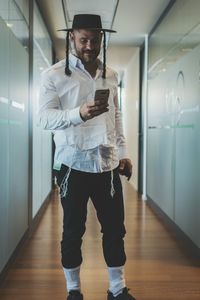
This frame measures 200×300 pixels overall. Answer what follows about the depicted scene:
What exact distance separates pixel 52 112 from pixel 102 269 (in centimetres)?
152

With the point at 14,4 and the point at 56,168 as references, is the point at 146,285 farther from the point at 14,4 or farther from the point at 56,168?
the point at 14,4

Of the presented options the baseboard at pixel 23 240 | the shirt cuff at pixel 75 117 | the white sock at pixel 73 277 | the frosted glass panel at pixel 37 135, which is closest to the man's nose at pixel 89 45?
the shirt cuff at pixel 75 117

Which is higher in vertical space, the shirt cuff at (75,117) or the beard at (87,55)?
the beard at (87,55)

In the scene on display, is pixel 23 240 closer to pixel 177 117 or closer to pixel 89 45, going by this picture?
pixel 177 117

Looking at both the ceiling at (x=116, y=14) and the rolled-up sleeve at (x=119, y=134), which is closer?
the rolled-up sleeve at (x=119, y=134)

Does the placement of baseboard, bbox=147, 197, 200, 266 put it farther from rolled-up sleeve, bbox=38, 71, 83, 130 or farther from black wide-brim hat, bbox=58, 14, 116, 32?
black wide-brim hat, bbox=58, 14, 116, 32

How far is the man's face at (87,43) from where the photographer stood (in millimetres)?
2021

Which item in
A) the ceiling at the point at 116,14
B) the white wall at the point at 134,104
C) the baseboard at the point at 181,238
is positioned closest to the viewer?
the baseboard at the point at 181,238

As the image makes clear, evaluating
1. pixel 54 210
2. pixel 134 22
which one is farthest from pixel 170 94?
pixel 54 210

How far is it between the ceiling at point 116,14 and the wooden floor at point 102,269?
2.60 metres

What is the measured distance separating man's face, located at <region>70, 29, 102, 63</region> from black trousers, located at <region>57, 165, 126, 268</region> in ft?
1.92

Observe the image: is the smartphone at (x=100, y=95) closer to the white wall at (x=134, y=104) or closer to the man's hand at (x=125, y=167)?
the man's hand at (x=125, y=167)

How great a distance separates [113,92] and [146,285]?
132 centimetres

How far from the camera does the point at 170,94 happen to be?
4.48 m
